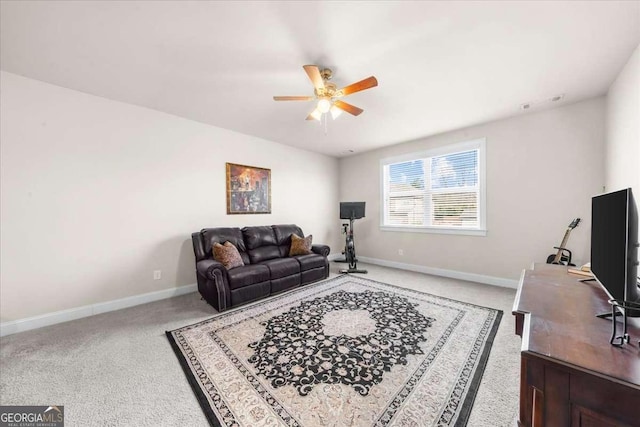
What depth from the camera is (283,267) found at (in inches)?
135

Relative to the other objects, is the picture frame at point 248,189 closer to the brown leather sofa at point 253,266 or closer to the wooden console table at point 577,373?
the brown leather sofa at point 253,266

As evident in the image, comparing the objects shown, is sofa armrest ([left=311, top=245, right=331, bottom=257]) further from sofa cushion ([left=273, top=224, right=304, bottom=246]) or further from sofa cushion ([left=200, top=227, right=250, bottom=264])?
sofa cushion ([left=200, top=227, right=250, bottom=264])

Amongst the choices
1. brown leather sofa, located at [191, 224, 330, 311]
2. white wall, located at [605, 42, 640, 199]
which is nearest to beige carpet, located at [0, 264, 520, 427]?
brown leather sofa, located at [191, 224, 330, 311]

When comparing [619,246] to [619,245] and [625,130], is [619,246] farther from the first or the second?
[625,130]

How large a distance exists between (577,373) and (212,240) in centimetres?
358

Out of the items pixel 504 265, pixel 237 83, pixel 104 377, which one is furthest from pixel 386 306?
pixel 237 83

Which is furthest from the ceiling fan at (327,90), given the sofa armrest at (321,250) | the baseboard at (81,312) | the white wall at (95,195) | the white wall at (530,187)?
the baseboard at (81,312)

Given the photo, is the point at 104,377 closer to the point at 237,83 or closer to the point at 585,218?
the point at 237,83

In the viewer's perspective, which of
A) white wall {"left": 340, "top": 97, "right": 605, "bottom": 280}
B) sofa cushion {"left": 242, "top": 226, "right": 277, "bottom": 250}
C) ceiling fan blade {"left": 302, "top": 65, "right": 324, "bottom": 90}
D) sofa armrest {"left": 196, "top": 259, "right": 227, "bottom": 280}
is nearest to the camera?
ceiling fan blade {"left": 302, "top": 65, "right": 324, "bottom": 90}

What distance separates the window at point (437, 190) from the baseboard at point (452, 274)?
70cm

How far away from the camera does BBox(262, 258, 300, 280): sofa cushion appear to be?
3317mm

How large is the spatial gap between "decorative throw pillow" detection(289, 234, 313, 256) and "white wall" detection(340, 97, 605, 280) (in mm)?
2220

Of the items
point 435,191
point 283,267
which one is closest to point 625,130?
point 435,191

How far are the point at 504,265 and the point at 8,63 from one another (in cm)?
630
